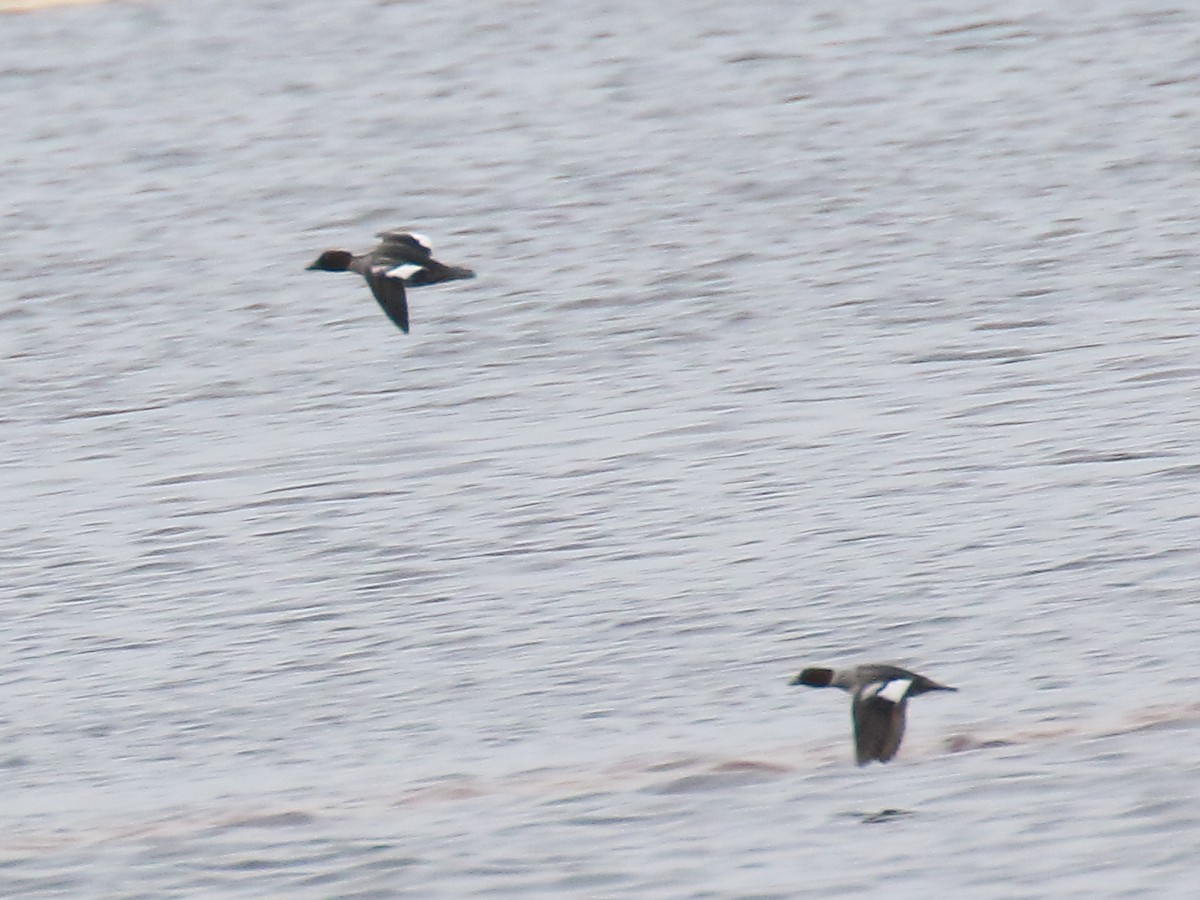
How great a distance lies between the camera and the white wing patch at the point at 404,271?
10.5 m

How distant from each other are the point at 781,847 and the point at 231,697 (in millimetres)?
2657

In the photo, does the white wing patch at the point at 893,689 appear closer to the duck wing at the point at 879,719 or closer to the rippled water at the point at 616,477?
the duck wing at the point at 879,719

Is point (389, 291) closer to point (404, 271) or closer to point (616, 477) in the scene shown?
point (404, 271)

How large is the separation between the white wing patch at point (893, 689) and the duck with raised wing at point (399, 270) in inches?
90.8

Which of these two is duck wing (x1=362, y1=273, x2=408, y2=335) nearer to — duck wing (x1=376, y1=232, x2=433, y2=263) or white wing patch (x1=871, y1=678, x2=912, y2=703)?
duck wing (x1=376, y1=232, x2=433, y2=263)

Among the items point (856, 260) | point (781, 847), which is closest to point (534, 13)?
point (856, 260)

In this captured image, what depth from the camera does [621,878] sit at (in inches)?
335

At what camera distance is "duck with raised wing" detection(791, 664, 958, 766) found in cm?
853

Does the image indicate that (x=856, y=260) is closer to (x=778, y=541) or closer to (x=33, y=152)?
(x=778, y=541)

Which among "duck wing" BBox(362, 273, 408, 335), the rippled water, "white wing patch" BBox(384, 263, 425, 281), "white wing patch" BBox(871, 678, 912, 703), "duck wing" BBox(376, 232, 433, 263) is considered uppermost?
"duck wing" BBox(376, 232, 433, 263)

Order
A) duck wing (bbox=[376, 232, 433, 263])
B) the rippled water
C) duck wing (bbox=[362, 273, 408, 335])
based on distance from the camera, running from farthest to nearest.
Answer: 1. duck wing (bbox=[376, 232, 433, 263])
2. duck wing (bbox=[362, 273, 408, 335])
3. the rippled water

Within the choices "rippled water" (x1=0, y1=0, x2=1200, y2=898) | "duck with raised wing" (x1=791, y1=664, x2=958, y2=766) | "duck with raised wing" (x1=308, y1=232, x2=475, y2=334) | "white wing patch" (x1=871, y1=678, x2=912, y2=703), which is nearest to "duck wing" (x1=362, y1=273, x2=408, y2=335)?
"duck with raised wing" (x1=308, y1=232, x2=475, y2=334)

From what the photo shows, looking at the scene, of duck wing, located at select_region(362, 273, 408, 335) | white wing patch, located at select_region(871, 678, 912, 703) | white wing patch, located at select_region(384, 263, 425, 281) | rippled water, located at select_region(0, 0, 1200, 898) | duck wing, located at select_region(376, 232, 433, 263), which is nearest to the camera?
white wing patch, located at select_region(871, 678, 912, 703)

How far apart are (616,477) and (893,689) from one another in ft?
14.0
